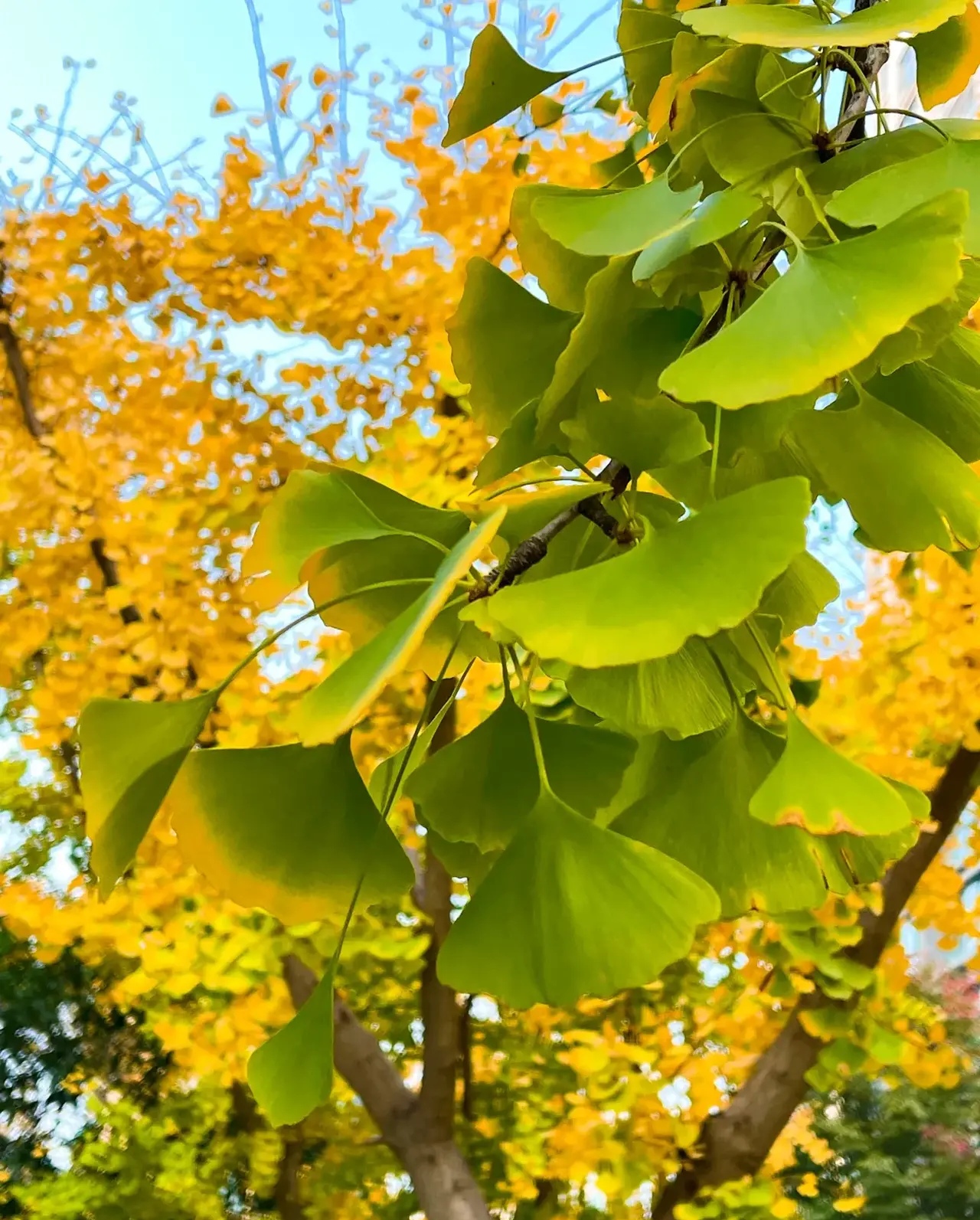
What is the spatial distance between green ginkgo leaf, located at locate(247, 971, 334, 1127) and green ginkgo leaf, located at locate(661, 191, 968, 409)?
144 mm

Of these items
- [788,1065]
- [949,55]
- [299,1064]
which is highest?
[949,55]

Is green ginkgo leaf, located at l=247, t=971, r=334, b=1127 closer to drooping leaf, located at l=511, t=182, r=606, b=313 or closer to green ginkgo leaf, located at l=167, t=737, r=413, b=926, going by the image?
green ginkgo leaf, located at l=167, t=737, r=413, b=926

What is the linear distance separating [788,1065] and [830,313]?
970 millimetres

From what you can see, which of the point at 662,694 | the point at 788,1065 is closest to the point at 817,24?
the point at 662,694

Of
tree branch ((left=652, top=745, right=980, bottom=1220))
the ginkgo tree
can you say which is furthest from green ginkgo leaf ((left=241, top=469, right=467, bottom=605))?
tree branch ((left=652, top=745, right=980, bottom=1220))

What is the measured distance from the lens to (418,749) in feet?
0.75

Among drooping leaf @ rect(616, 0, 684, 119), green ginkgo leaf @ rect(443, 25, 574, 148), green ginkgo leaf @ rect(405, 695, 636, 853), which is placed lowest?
green ginkgo leaf @ rect(405, 695, 636, 853)

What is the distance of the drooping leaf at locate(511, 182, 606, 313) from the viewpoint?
214mm

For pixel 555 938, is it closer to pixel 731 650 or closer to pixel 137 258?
pixel 731 650

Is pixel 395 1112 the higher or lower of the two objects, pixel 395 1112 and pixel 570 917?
the higher

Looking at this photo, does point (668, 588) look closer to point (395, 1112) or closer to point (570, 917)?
point (570, 917)

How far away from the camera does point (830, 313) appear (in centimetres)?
14

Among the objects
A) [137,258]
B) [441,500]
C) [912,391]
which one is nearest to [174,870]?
[441,500]

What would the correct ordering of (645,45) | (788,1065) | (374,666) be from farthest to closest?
(788,1065)
(645,45)
(374,666)
